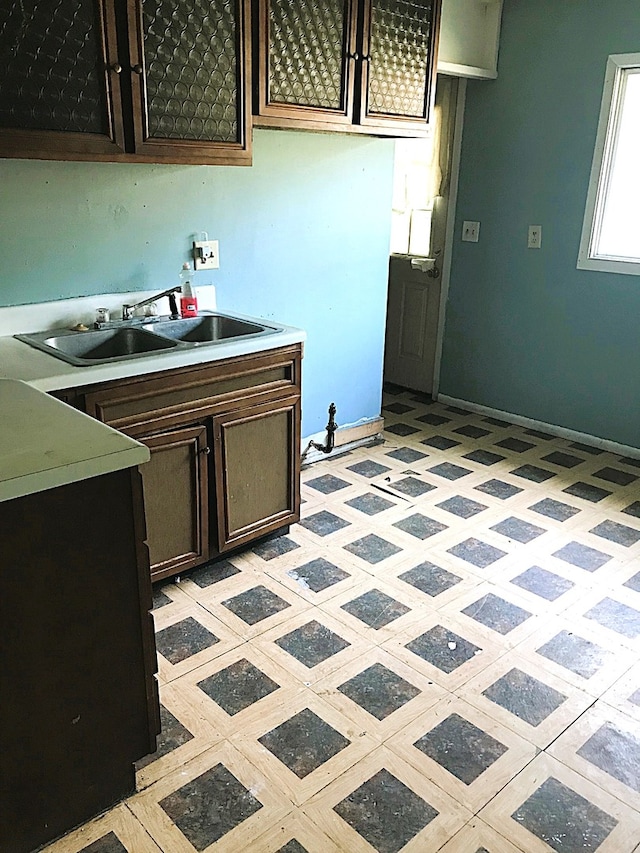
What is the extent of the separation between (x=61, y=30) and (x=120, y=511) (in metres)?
1.44

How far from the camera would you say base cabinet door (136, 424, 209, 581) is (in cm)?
238

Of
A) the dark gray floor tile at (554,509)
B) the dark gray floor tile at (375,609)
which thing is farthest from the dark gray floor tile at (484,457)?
the dark gray floor tile at (375,609)

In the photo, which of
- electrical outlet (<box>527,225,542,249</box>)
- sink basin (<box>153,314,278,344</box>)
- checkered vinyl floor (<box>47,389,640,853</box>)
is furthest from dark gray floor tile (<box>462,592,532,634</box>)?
electrical outlet (<box>527,225,542,249</box>)

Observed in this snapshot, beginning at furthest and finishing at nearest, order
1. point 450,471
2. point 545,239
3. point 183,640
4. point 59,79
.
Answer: point 545,239 < point 450,471 < point 183,640 < point 59,79

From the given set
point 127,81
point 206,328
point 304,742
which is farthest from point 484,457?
point 127,81

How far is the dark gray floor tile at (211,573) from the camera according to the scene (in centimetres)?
266

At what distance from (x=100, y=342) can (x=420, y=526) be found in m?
1.53

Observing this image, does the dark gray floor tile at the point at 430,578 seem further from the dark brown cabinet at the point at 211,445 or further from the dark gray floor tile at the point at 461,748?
the dark gray floor tile at the point at 461,748

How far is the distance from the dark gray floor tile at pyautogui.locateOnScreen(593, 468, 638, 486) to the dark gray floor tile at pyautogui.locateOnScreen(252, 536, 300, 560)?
5.67 feet

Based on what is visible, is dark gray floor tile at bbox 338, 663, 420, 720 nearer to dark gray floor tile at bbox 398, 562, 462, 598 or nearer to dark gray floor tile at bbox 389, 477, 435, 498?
dark gray floor tile at bbox 398, 562, 462, 598

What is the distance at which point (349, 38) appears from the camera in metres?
2.78

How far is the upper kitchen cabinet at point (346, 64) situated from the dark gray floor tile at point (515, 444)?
1757mm

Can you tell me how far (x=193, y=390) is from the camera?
7.91 feet

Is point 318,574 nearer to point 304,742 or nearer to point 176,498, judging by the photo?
point 176,498
